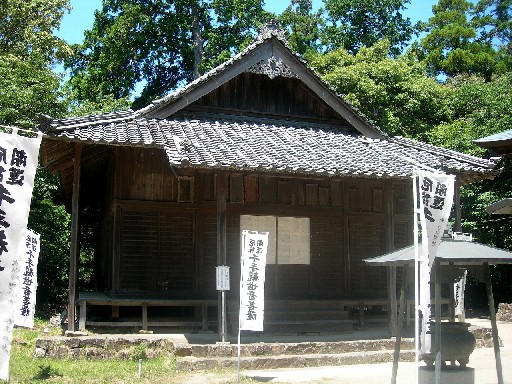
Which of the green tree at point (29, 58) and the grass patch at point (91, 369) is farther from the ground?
Result: the green tree at point (29, 58)

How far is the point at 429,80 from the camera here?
102ft

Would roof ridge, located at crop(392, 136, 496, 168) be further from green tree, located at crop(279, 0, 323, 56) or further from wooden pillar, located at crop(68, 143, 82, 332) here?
green tree, located at crop(279, 0, 323, 56)

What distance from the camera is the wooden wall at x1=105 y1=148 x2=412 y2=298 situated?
1453 centimetres

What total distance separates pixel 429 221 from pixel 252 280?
4.26m

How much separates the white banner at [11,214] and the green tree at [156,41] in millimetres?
28787

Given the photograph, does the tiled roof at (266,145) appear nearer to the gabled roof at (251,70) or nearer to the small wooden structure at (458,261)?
the gabled roof at (251,70)

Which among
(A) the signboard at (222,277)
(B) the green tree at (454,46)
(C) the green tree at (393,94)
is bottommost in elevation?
(A) the signboard at (222,277)

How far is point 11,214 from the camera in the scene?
7.40m

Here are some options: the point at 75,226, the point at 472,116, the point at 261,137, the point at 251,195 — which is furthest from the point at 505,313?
the point at 75,226

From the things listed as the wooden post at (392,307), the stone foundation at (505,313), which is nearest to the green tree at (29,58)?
the wooden post at (392,307)

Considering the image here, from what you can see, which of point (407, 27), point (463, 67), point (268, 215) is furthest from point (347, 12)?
point (268, 215)

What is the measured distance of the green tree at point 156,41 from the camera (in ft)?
118

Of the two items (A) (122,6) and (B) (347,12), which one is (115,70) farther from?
(B) (347,12)

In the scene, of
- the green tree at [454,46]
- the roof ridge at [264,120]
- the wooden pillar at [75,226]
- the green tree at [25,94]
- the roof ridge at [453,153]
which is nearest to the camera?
the wooden pillar at [75,226]
